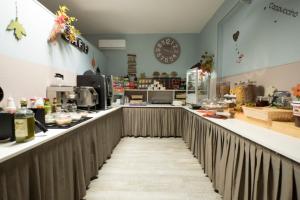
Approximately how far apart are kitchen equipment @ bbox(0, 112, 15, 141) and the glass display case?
3672mm

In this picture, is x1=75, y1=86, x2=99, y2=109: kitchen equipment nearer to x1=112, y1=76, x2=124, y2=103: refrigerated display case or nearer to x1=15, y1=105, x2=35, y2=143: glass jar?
x1=15, y1=105, x2=35, y2=143: glass jar

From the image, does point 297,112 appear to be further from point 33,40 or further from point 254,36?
point 33,40

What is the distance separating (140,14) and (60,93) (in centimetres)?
243

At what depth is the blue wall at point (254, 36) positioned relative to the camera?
85.9 inches

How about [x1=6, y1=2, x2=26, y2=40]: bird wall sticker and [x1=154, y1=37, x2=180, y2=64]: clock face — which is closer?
[x1=6, y1=2, x2=26, y2=40]: bird wall sticker

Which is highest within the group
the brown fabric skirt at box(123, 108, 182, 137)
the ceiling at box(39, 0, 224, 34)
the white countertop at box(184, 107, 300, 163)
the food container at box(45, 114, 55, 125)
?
the ceiling at box(39, 0, 224, 34)

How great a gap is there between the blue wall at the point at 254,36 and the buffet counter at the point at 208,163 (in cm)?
104

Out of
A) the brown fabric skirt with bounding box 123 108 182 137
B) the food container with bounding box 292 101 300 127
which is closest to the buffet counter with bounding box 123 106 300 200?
the food container with bounding box 292 101 300 127

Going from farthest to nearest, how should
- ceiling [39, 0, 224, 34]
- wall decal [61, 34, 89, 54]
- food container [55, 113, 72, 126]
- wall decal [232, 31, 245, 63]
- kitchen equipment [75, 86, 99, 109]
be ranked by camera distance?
1. ceiling [39, 0, 224, 34]
2. wall decal [232, 31, 245, 63]
3. wall decal [61, 34, 89, 54]
4. kitchen equipment [75, 86, 99, 109]
5. food container [55, 113, 72, 126]

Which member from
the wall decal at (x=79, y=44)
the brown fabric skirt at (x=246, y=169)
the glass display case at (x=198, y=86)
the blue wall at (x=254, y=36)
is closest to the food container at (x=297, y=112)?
the brown fabric skirt at (x=246, y=169)

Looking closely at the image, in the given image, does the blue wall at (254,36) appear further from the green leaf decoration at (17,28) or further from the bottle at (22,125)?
the green leaf decoration at (17,28)

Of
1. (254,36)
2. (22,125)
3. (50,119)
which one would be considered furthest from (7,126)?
(254,36)

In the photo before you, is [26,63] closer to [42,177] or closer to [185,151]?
[42,177]

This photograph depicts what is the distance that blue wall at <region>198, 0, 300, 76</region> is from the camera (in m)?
2.18
